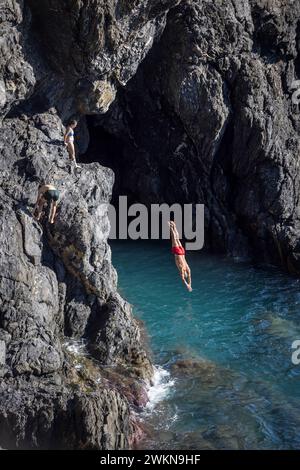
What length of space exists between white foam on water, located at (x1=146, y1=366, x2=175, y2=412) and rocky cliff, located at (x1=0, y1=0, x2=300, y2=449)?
57 centimetres

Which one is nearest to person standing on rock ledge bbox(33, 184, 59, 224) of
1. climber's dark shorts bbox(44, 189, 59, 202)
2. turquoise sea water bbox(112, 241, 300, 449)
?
→ climber's dark shorts bbox(44, 189, 59, 202)

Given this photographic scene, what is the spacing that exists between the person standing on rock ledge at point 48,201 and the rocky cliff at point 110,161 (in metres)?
0.34

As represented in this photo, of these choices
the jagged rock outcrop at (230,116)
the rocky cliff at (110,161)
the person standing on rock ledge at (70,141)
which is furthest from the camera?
the jagged rock outcrop at (230,116)

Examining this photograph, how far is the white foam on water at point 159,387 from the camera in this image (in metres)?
20.4

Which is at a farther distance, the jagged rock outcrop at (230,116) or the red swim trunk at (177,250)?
the jagged rock outcrop at (230,116)

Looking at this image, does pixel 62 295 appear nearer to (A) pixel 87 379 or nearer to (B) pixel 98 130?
(A) pixel 87 379

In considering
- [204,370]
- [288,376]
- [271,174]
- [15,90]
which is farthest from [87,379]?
[271,174]

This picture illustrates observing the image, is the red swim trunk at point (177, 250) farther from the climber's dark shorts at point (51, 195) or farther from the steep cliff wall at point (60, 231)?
the climber's dark shorts at point (51, 195)

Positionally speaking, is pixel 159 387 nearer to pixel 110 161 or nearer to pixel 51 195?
pixel 51 195

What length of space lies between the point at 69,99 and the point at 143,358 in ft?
37.1

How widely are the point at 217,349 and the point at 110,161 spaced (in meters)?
17.8

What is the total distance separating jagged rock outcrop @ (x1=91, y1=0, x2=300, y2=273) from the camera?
1232 inches

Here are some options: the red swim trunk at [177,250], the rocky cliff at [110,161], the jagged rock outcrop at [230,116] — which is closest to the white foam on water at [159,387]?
the rocky cliff at [110,161]

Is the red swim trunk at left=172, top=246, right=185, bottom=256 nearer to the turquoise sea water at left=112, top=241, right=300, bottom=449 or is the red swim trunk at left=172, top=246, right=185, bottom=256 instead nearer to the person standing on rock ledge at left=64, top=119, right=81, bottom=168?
the turquoise sea water at left=112, top=241, right=300, bottom=449
